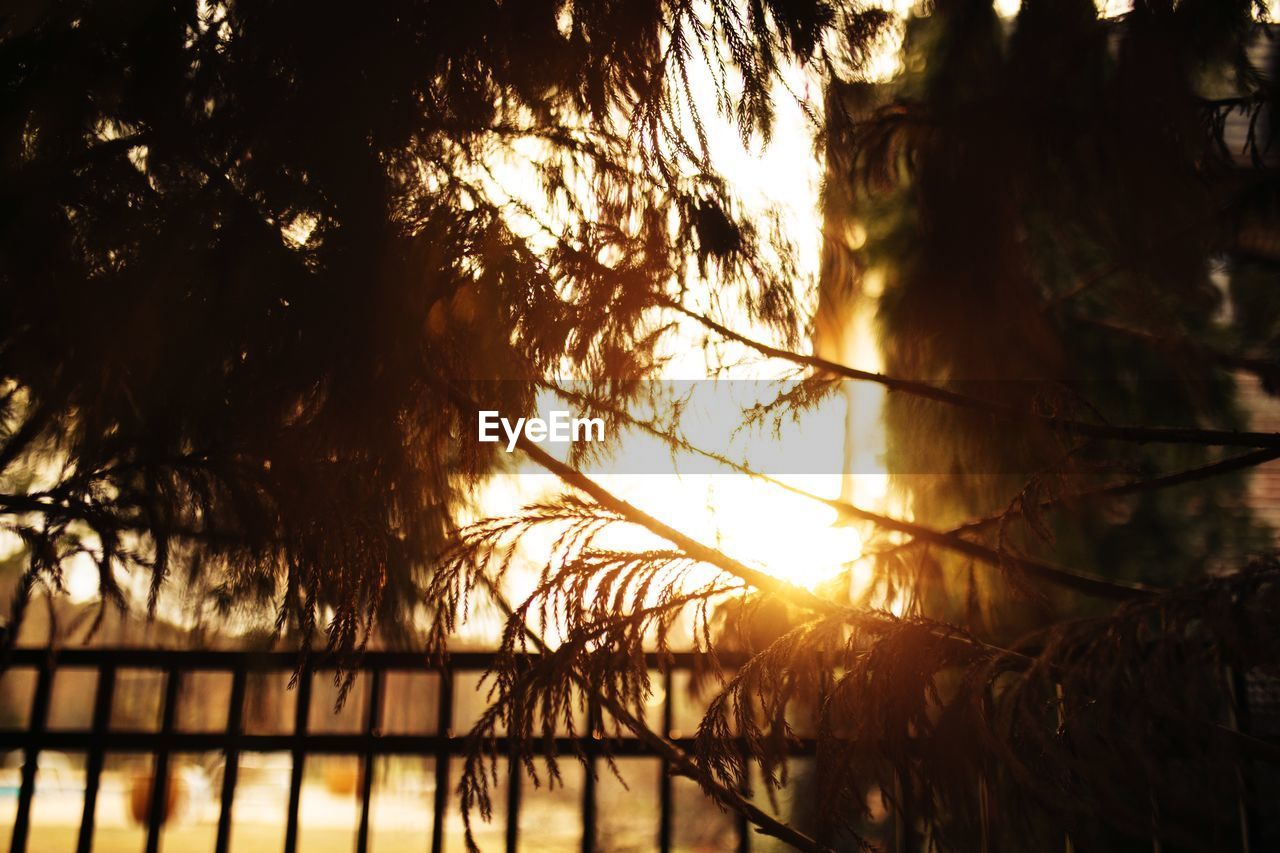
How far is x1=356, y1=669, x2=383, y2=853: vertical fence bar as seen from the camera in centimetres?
250

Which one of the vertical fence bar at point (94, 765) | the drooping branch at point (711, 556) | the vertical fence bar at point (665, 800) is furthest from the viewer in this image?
the vertical fence bar at point (94, 765)

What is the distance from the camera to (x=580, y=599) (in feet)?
4.54

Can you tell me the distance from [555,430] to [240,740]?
68.5 inches

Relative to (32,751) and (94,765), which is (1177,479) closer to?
(94,765)

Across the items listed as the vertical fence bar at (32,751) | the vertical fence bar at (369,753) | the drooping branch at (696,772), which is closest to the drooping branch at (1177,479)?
the drooping branch at (696,772)

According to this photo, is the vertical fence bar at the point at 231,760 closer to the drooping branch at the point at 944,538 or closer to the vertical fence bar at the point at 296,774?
the vertical fence bar at the point at 296,774

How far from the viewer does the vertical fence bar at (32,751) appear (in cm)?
259

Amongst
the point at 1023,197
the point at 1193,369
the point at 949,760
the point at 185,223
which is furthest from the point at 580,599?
the point at 1193,369

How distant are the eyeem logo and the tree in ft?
0.12

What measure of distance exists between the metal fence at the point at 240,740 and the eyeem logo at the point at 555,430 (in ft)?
3.94

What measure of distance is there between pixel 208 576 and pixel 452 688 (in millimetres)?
747

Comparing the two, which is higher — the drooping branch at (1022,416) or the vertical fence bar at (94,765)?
the drooping branch at (1022,416)

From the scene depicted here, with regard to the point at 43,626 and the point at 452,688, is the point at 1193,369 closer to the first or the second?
the point at 452,688

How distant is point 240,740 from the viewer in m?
2.53
